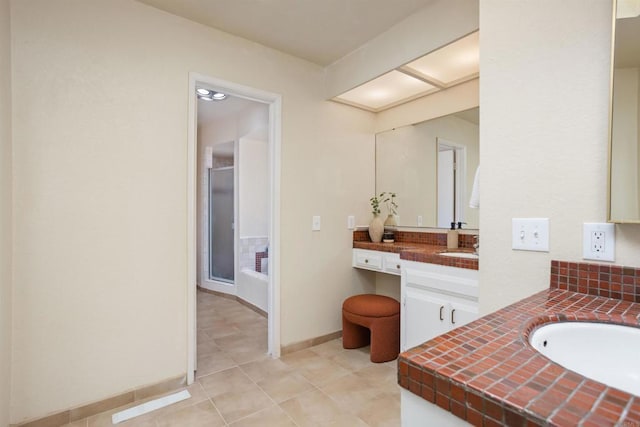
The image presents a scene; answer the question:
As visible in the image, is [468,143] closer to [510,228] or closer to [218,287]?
[510,228]

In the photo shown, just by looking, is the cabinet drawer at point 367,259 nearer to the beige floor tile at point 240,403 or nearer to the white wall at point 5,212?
the beige floor tile at point 240,403

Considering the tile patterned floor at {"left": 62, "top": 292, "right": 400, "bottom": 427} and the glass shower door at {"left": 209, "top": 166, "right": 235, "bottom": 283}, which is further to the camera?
the glass shower door at {"left": 209, "top": 166, "right": 235, "bottom": 283}

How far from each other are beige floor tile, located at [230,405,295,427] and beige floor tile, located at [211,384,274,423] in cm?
4

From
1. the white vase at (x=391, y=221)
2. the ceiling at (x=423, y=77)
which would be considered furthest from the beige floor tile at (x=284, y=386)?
the ceiling at (x=423, y=77)

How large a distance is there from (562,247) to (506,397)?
2.80 ft

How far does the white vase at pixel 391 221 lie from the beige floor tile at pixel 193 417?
6.77 feet

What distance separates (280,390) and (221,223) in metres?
3.05

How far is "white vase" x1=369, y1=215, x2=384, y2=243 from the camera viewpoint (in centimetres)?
304

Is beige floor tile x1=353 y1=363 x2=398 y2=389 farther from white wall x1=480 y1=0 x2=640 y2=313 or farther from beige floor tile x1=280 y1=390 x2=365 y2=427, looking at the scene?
white wall x1=480 y1=0 x2=640 y2=313

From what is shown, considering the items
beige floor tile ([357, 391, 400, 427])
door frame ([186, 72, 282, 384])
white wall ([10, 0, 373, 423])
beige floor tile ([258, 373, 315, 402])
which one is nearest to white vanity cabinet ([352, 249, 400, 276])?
door frame ([186, 72, 282, 384])

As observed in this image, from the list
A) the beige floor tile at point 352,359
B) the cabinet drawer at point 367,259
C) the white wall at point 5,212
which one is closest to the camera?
the white wall at point 5,212

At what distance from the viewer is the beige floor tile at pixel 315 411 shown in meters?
1.78

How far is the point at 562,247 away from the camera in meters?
1.10

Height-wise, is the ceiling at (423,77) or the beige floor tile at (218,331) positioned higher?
the ceiling at (423,77)
